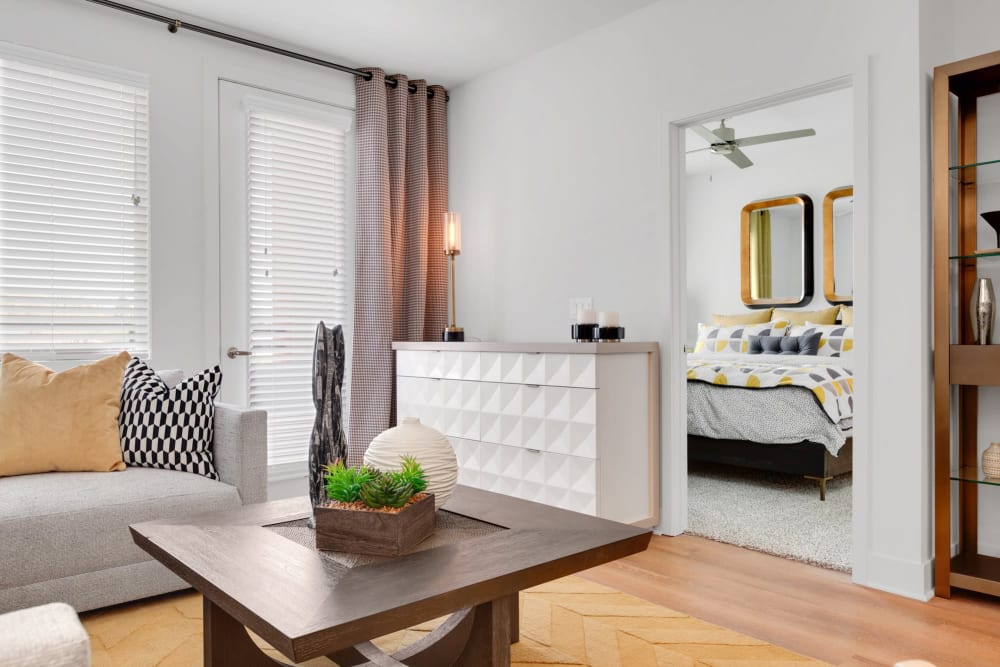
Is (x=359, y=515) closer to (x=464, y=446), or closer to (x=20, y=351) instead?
(x=464, y=446)

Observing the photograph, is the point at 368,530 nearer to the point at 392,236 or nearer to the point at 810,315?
the point at 392,236

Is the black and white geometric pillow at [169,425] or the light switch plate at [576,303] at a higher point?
the light switch plate at [576,303]

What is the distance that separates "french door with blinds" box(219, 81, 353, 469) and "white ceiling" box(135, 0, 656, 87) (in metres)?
0.33

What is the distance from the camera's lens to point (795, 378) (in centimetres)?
399

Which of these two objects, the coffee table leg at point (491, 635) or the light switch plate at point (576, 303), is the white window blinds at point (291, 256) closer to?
the light switch plate at point (576, 303)

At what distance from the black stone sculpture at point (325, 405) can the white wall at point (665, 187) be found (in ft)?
6.25

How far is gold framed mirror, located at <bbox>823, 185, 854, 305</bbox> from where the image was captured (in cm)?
592

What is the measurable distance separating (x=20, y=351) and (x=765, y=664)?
310 cm

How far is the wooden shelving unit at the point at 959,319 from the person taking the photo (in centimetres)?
240

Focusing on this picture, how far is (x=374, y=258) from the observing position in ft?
13.3

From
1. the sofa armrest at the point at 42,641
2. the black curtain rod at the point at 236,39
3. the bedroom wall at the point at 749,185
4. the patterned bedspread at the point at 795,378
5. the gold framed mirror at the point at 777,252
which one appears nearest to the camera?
the sofa armrest at the point at 42,641

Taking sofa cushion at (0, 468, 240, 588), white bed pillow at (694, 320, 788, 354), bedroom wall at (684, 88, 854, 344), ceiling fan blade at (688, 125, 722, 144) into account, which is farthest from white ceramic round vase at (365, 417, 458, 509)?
white bed pillow at (694, 320, 788, 354)

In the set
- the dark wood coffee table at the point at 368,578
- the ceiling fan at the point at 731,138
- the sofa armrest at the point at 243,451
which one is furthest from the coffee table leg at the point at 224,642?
the ceiling fan at the point at 731,138

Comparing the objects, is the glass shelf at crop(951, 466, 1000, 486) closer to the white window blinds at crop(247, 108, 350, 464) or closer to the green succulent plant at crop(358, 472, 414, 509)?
the green succulent plant at crop(358, 472, 414, 509)
